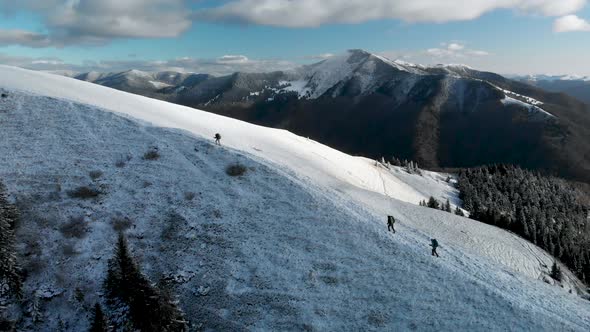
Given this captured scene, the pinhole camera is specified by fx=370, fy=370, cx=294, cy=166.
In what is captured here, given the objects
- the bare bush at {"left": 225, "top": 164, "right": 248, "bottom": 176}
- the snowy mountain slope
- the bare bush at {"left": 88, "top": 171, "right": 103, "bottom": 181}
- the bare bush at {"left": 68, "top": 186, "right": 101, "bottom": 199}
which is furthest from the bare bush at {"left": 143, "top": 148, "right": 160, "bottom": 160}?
the bare bush at {"left": 225, "top": 164, "right": 248, "bottom": 176}

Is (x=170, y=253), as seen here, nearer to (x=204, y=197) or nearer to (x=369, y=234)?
(x=204, y=197)

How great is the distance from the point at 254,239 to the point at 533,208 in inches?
4825

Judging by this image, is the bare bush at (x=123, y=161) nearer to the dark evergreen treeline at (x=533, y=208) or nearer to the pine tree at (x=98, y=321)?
the pine tree at (x=98, y=321)

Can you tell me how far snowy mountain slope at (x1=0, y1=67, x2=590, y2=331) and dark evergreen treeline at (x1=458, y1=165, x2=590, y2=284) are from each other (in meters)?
30.3

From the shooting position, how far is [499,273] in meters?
33.4

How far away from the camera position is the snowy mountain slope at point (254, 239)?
89.8 ft

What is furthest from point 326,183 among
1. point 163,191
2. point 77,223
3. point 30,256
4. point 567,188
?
point 567,188

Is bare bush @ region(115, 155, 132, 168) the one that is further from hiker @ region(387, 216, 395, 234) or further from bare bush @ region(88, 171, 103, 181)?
hiker @ region(387, 216, 395, 234)

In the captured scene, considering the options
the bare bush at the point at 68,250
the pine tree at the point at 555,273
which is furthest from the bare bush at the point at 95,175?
the pine tree at the point at 555,273

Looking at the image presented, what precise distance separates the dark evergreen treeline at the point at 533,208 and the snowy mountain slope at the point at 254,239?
1194 inches

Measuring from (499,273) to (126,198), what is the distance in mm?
36352

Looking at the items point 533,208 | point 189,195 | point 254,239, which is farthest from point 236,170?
point 533,208

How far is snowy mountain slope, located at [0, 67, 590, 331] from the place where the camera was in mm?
27375

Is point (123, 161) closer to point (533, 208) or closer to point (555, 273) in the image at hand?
point (555, 273)
